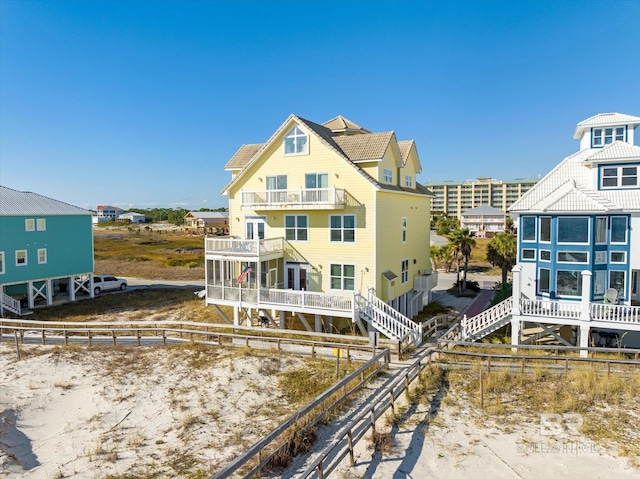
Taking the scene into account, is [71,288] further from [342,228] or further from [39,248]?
[342,228]

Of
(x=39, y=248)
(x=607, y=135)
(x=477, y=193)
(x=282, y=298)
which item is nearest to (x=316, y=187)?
(x=282, y=298)

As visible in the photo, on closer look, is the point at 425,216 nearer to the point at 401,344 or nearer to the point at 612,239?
the point at 612,239

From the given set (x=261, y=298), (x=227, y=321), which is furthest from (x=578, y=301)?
(x=227, y=321)

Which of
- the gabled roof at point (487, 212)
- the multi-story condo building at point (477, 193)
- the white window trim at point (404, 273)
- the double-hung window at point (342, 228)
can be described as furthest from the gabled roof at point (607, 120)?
the multi-story condo building at point (477, 193)

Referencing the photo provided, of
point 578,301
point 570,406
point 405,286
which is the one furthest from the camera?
point 405,286

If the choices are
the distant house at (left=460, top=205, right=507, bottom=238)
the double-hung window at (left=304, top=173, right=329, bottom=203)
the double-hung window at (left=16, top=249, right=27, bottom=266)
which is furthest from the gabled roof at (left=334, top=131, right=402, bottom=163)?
the distant house at (left=460, top=205, right=507, bottom=238)

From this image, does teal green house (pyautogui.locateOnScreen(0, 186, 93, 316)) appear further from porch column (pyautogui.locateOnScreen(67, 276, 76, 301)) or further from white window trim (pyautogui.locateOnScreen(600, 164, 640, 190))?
white window trim (pyautogui.locateOnScreen(600, 164, 640, 190))
